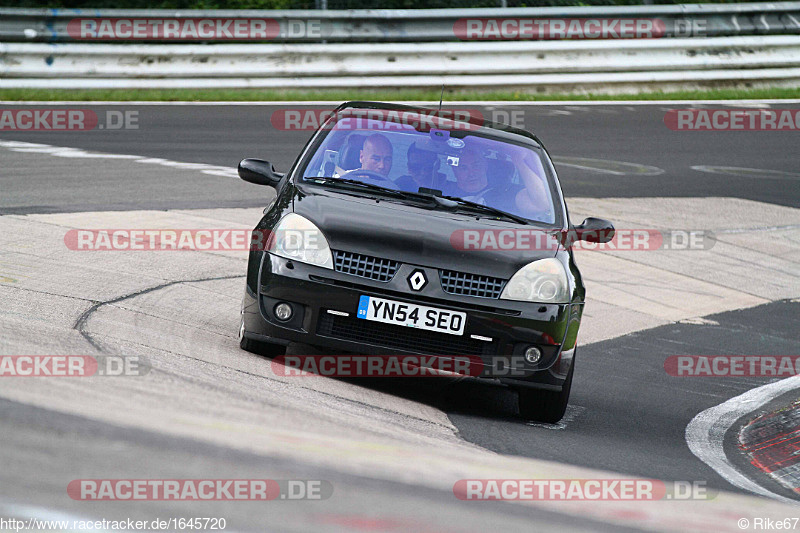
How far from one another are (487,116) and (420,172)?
10.6 metres

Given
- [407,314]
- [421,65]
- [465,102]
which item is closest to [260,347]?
[407,314]

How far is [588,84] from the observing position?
2062 centimetres

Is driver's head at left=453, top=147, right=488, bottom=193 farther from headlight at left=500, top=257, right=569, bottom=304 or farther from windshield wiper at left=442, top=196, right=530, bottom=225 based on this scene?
headlight at left=500, top=257, right=569, bottom=304

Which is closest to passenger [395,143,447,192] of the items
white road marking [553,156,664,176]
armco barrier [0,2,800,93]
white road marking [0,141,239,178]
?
white road marking [0,141,239,178]

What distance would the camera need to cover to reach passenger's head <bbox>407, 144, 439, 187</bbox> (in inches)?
269

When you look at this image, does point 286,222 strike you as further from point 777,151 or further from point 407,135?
point 777,151

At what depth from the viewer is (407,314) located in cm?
584

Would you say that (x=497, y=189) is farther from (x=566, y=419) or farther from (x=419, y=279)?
(x=566, y=419)

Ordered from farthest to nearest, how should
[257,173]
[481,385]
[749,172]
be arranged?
[749,172]
[481,385]
[257,173]

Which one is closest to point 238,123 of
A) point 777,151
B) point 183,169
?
point 183,169

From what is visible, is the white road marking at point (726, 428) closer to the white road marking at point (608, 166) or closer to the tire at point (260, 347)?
the tire at point (260, 347)

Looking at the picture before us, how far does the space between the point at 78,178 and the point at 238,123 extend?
4.52 metres

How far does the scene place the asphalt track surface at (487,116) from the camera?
11.4 metres

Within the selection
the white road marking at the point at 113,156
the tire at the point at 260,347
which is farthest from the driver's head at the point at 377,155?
the white road marking at the point at 113,156
